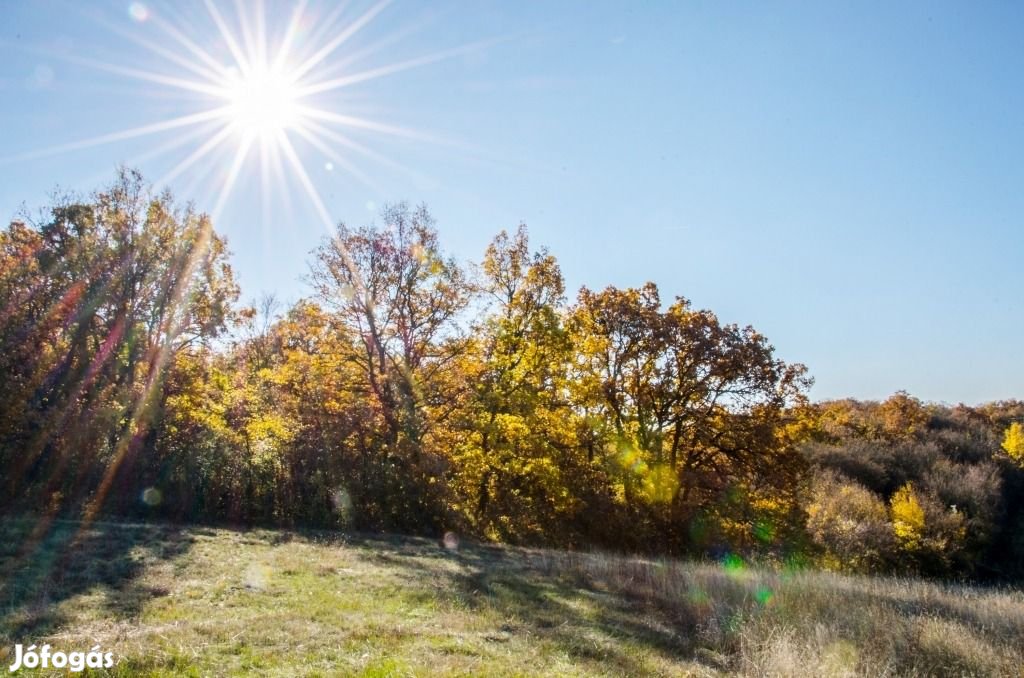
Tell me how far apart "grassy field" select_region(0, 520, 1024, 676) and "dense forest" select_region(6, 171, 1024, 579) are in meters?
7.75

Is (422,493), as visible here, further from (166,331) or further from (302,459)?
(166,331)

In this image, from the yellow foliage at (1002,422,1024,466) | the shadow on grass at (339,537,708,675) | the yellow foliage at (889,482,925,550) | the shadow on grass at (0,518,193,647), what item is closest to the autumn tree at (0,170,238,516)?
the shadow on grass at (0,518,193,647)

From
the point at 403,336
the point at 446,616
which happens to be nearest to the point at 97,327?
the point at 403,336

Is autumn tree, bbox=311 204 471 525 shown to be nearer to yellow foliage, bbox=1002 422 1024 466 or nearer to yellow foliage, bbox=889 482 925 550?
yellow foliage, bbox=889 482 925 550

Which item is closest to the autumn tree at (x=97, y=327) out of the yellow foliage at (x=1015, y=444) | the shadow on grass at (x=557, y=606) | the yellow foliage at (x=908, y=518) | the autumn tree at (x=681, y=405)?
the shadow on grass at (x=557, y=606)

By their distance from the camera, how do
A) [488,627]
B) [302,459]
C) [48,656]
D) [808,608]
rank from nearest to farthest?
[48,656]
[488,627]
[808,608]
[302,459]

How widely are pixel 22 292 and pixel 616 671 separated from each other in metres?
24.4

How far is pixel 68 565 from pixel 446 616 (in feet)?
23.0

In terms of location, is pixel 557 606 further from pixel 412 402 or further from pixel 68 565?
pixel 412 402

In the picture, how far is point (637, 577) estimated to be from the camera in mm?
14031

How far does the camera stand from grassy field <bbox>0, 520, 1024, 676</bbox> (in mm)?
7090

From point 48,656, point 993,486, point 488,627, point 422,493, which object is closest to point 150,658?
point 48,656

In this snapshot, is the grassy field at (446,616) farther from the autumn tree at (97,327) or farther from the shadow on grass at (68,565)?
the autumn tree at (97,327)

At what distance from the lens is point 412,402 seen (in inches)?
942
